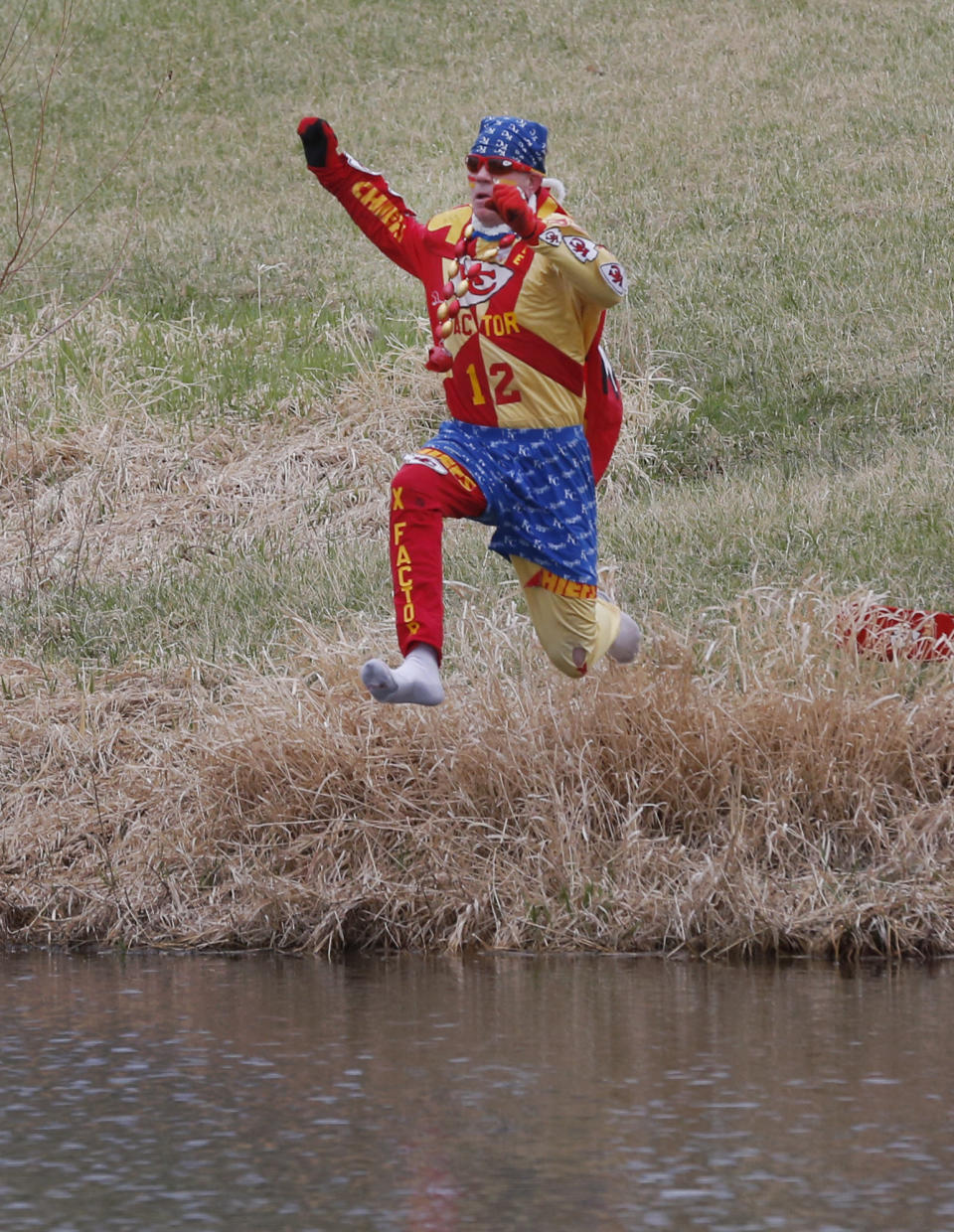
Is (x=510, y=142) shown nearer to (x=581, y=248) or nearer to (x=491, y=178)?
(x=491, y=178)

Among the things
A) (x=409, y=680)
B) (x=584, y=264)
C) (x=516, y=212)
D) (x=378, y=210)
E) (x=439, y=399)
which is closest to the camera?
(x=409, y=680)

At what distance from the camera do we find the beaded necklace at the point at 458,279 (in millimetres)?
6820

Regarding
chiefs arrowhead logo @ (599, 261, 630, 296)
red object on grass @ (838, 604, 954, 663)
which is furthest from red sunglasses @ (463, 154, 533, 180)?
red object on grass @ (838, 604, 954, 663)

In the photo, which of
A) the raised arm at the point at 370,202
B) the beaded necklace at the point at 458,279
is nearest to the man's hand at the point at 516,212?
the beaded necklace at the point at 458,279

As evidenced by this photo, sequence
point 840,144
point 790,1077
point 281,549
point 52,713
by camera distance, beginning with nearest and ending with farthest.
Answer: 1. point 790,1077
2. point 52,713
3. point 281,549
4. point 840,144

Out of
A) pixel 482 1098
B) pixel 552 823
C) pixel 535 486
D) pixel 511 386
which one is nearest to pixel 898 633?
pixel 552 823

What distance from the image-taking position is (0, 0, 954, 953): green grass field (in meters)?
7.78

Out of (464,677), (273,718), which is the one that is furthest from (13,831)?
(464,677)

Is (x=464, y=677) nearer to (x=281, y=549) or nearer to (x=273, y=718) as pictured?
(x=273, y=718)

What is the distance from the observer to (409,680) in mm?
6207

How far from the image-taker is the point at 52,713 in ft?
29.7

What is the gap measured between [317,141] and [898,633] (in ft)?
9.40

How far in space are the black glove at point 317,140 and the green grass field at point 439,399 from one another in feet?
6.08

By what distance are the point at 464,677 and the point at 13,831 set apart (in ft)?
5.98
